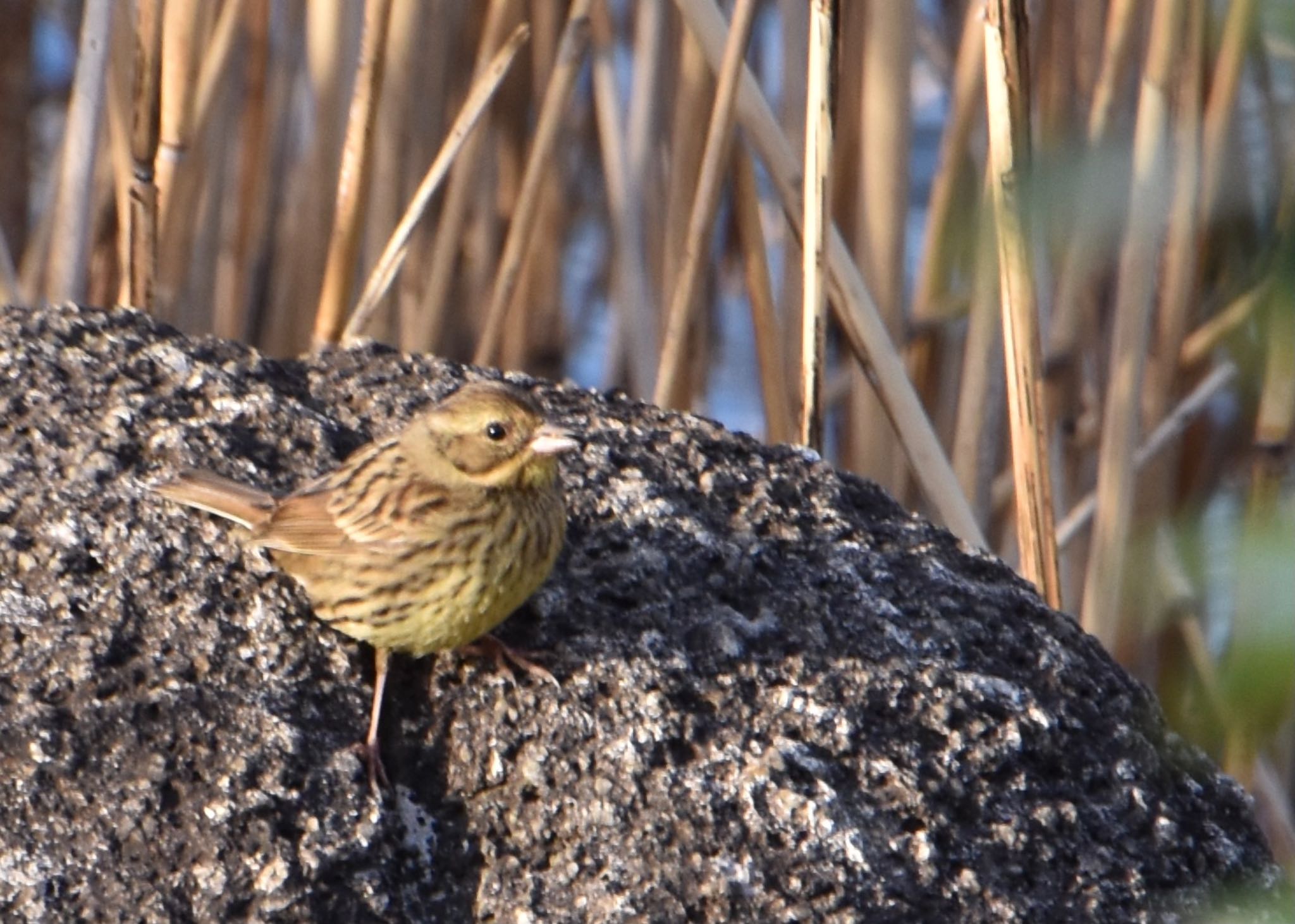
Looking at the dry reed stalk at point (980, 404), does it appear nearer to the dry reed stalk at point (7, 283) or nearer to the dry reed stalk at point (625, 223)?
the dry reed stalk at point (625, 223)

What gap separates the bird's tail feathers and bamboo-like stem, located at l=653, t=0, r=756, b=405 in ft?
4.00

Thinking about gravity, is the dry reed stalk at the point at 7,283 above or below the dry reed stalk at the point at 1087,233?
below

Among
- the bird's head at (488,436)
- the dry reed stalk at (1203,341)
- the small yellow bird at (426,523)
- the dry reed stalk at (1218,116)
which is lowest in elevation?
the small yellow bird at (426,523)

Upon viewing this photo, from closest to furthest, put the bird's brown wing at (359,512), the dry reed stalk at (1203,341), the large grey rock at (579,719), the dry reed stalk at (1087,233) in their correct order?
the dry reed stalk at (1087,233)
the large grey rock at (579,719)
the bird's brown wing at (359,512)
the dry reed stalk at (1203,341)

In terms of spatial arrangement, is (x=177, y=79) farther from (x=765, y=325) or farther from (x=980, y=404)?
(x=980, y=404)

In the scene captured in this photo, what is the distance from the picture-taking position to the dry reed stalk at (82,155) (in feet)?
11.3

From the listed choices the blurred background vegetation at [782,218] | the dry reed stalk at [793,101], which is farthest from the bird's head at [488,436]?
the dry reed stalk at [793,101]

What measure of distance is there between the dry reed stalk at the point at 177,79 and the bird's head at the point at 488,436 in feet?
3.40

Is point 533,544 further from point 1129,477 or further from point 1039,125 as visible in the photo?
point 1039,125

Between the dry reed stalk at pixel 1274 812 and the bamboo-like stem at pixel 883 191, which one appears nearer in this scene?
the bamboo-like stem at pixel 883 191

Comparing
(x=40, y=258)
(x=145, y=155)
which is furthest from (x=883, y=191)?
(x=40, y=258)

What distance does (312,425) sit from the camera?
2857 mm

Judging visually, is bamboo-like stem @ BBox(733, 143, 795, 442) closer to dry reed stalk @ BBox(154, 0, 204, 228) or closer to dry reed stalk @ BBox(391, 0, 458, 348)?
dry reed stalk @ BBox(391, 0, 458, 348)

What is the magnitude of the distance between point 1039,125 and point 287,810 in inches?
95.2
